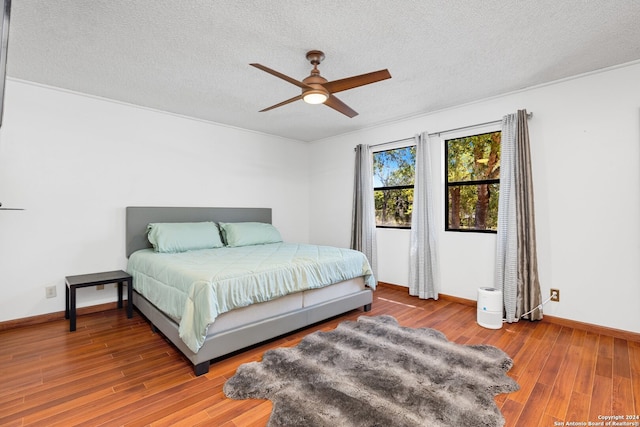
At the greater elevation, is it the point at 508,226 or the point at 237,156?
the point at 237,156

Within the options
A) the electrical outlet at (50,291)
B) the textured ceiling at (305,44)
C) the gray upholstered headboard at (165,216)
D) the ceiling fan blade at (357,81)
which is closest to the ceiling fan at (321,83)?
the ceiling fan blade at (357,81)

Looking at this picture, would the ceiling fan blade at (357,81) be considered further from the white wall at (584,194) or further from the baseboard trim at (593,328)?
the baseboard trim at (593,328)

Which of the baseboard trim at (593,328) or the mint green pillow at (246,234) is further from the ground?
the mint green pillow at (246,234)

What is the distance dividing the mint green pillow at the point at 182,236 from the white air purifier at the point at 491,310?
311 cm

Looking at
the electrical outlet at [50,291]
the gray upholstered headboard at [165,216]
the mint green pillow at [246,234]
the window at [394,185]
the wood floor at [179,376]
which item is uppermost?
the window at [394,185]

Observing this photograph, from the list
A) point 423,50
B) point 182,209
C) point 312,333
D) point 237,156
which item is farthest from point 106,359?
point 423,50

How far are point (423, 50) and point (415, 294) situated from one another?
293 cm

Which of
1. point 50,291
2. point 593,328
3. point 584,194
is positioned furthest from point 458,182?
point 50,291

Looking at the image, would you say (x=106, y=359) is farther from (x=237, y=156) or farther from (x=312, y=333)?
(x=237, y=156)

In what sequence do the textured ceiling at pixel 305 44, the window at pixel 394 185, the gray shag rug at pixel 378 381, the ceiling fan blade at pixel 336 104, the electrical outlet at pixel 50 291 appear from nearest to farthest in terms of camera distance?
the gray shag rug at pixel 378 381
the textured ceiling at pixel 305 44
the ceiling fan blade at pixel 336 104
the electrical outlet at pixel 50 291
the window at pixel 394 185

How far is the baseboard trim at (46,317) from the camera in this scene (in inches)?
115

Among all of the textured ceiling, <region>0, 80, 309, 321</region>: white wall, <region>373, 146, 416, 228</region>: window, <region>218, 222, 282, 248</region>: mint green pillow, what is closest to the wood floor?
<region>0, 80, 309, 321</region>: white wall

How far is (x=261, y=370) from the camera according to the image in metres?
2.11

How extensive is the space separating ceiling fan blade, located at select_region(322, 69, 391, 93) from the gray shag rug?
211 centimetres
